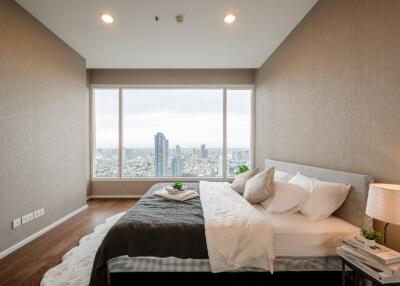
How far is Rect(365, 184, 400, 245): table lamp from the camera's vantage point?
1354 millimetres

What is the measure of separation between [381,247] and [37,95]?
408 centimetres

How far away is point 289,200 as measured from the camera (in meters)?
2.22

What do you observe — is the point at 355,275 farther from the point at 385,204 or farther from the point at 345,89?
the point at 345,89

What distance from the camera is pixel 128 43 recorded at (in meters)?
3.77

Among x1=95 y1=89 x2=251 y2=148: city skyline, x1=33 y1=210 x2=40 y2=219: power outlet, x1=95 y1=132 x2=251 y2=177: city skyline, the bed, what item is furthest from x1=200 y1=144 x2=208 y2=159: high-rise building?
the bed

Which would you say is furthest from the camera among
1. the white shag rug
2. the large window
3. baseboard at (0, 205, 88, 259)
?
the large window

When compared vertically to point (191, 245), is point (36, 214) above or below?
below

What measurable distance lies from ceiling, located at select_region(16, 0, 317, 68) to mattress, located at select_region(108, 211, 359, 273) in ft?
8.38

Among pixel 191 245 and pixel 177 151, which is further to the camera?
pixel 177 151

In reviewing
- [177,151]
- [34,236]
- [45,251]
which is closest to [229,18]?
[177,151]

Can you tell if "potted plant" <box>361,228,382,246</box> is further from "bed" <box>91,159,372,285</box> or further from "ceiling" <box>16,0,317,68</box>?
"ceiling" <box>16,0,317,68</box>

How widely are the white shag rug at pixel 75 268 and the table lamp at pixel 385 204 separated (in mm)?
2363

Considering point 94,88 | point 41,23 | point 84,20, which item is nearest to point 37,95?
point 41,23

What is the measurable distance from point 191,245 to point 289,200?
1.07 meters
